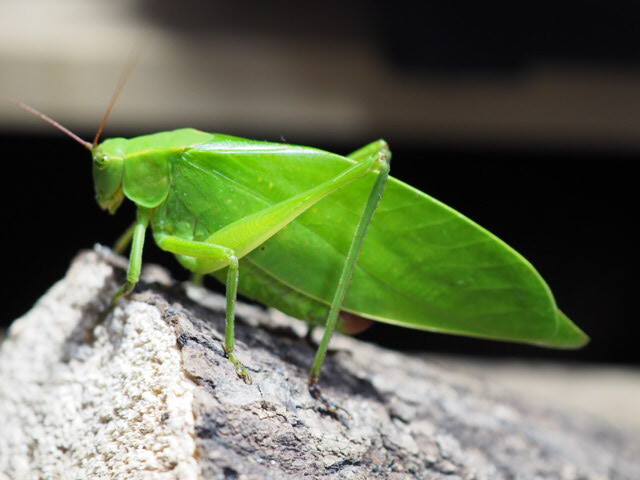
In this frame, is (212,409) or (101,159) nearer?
(212,409)

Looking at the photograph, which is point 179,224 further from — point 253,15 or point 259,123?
point 253,15

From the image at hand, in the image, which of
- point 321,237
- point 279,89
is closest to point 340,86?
point 279,89

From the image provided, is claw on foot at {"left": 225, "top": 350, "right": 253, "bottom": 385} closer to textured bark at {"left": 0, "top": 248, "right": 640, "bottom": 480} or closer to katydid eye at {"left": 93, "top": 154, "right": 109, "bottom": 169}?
textured bark at {"left": 0, "top": 248, "right": 640, "bottom": 480}

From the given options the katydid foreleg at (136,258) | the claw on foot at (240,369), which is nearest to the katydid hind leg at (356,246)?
the claw on foot at (240,369)

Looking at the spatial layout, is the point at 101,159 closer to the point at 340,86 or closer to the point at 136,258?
the point at 136,258

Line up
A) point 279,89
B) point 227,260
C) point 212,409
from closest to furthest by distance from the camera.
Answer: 1. point 212,409
2. point 227,260
3. point 279,89

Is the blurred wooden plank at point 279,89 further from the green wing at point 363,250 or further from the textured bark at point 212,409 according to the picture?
the green wing at point 363,250
